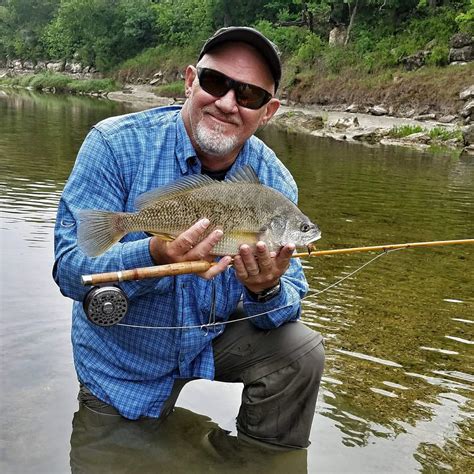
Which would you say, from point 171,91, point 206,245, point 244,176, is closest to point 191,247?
point 206,245

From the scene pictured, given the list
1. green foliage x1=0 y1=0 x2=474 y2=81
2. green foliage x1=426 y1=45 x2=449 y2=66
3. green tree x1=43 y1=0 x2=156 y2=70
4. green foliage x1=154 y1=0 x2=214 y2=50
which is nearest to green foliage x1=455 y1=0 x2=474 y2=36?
green foliage x1=0 y1=0 x2=474 y2=81

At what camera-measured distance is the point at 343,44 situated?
154ft

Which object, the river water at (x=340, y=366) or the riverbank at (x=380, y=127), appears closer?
the river water at (x=340, y=366)

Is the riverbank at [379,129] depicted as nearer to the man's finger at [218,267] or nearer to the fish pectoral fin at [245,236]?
the fish pectoral fin at [245,236]

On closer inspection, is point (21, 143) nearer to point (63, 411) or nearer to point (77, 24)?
point (63, 411)

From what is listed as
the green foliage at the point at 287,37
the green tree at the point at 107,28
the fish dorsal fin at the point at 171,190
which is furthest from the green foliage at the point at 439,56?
the green tree at the point at 107,28

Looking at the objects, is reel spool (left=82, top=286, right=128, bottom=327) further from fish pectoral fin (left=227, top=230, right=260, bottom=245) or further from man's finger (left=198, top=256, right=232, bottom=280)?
fish pectoral fin (left=227, top=230, right=260, bottom=245)

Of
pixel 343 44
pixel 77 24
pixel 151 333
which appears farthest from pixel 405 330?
pixel 77 24

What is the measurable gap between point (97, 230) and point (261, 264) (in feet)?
2.63

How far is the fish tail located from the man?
186 mm

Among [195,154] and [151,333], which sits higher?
[195,154]

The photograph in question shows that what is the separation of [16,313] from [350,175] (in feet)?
40.5

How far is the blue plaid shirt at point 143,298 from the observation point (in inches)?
135

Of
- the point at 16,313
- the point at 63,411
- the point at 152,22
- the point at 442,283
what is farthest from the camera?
the point at 152,22
